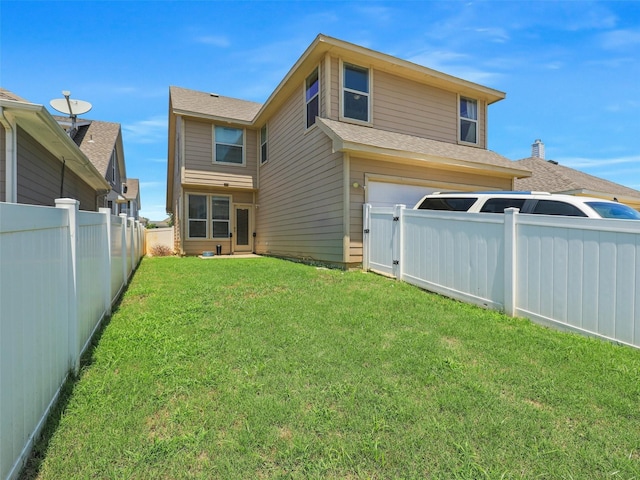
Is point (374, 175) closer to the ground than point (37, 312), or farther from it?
farther from it

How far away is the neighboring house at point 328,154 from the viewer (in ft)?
26.8

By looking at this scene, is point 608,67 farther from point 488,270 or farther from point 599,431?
point 599,431

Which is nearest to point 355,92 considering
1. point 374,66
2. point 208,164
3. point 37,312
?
point 374,66

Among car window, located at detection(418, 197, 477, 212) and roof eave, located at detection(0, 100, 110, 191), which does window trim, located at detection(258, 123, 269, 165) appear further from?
car window, located at detection(418, 197, 477, 212)

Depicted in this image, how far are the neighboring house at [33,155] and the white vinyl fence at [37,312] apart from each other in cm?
444

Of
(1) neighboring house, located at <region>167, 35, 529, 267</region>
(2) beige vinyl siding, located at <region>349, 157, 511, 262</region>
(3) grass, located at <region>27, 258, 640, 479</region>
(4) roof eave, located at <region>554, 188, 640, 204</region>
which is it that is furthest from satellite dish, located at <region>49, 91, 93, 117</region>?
(4) roof eave, located at <region>554, 188, 640, 204</region>

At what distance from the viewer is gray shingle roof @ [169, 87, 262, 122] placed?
13.7 m

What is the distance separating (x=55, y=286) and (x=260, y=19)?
9.24m

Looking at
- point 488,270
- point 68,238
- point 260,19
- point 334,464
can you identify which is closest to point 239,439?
point 334,464

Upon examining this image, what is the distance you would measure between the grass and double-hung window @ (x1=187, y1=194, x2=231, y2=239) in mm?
10254

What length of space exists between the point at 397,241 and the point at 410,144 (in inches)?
146

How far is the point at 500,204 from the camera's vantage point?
5723 mm

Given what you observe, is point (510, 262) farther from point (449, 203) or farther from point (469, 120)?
point (469, 120)

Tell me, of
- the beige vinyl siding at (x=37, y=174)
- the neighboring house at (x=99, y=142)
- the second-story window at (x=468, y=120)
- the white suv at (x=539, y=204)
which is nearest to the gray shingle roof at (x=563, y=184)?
the second-story window at (x=468, y=120)
